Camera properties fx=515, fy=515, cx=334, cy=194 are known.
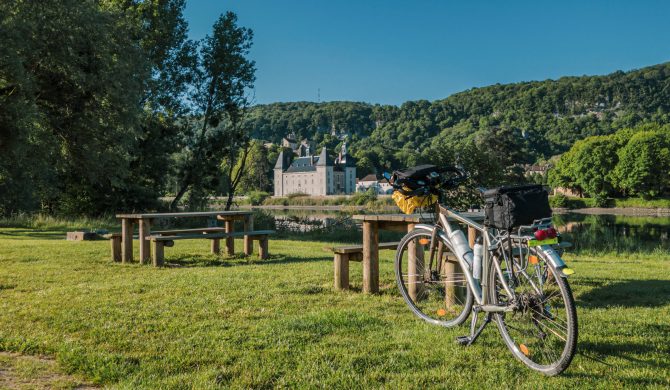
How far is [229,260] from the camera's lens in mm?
9141

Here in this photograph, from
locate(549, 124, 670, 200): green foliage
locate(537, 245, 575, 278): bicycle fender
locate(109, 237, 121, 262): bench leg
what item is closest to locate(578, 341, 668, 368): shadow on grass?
locate(537, 245, 575, 278): bicycle fender

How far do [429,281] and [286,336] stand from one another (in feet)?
4.79

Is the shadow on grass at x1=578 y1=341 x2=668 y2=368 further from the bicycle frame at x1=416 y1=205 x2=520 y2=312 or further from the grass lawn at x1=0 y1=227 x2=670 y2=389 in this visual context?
the bicycle frame at x1=416 y1=205 x2=520 y2=312

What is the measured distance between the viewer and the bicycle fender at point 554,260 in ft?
9.43

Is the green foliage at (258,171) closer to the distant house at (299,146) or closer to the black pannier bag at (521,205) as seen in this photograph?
the distant house at (299,146)

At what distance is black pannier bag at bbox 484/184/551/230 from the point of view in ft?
10.4

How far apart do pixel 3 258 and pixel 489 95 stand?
498 ft

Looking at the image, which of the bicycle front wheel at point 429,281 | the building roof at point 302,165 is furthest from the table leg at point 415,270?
the building roof at point 302,165

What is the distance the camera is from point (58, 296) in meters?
5.52

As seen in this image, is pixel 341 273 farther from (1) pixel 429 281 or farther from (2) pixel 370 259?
(1) pixel 429 281

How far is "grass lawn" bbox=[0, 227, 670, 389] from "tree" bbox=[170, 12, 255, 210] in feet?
64.4

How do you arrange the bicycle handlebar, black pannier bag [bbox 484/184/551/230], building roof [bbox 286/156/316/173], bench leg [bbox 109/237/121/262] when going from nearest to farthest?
Answer: black pannier bag [bbox 484/184/551/230], the bicycle handlebar, bench leg [bbox 109/237/121/262], building roof [bbox 286/156/316/173]

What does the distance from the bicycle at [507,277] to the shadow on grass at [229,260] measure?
4.55m

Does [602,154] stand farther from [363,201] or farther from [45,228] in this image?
[45,228]
